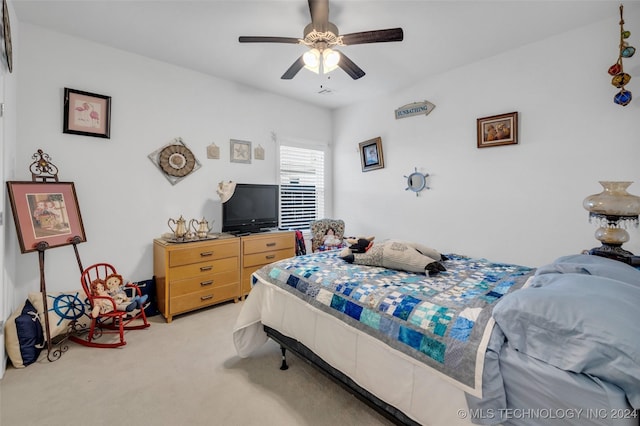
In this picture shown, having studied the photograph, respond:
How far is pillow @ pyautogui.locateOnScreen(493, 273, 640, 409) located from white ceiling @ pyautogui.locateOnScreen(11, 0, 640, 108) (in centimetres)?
222

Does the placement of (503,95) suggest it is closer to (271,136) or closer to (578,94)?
(578,94)

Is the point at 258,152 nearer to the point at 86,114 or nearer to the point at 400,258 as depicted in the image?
the point at 86,114

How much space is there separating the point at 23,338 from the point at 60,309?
33 cm

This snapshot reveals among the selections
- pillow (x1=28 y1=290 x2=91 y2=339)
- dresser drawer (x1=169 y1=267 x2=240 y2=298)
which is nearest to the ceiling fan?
dresser drawer (x1=169 y1=267 x2=240 y2=298)

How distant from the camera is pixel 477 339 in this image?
1.08 meters

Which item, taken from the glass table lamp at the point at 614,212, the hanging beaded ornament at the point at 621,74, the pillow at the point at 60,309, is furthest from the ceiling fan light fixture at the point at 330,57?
the pillow at the point at 60,309

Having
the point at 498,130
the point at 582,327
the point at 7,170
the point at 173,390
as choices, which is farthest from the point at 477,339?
the point at 7,170

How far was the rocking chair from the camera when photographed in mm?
2326

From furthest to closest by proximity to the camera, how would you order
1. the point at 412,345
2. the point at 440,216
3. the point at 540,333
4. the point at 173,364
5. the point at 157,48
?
the point at 440,216
the point at 157,48
the point at 173,364
the point at 412,345
the point at 540,333

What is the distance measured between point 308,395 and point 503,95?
10.8 feet

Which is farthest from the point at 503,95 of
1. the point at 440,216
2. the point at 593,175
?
the point at 440,216

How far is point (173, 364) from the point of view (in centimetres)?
210

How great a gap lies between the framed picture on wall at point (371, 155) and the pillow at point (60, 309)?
12.1ft

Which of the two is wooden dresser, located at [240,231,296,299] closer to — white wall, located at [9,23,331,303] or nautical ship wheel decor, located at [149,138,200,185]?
white wall, located at [9,23,331,303]
